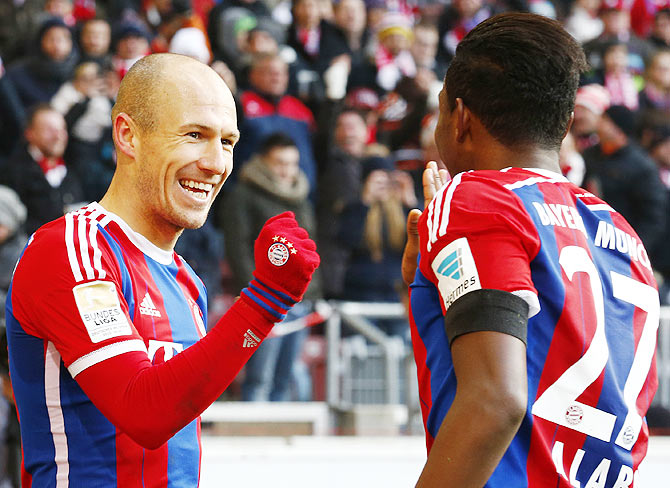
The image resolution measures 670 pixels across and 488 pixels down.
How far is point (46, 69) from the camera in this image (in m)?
9.05

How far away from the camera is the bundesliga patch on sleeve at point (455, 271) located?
6.59 ft

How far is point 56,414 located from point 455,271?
1.09 meters

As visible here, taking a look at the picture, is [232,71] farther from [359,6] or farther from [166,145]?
[166,145]

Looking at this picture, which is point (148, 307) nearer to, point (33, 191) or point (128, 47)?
Answer: point (33, 191)

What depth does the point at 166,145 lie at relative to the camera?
102 inches

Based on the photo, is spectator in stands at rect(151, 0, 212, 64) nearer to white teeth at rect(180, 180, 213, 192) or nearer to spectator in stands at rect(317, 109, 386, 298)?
spectator in stands at rect(317, 109, 386, 298)

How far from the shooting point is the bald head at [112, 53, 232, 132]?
2629 mm

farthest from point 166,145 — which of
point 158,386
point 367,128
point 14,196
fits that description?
point 367,128

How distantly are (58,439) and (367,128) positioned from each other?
24.5 ft

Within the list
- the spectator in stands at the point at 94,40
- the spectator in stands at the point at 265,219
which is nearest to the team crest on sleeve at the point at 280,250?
the spectator in stands at the point at 265,219

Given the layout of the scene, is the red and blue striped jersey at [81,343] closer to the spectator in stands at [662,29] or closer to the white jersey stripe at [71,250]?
the white jersey stripe at [71,250]

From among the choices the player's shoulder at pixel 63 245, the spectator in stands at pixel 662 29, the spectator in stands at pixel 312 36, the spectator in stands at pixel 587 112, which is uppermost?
the spectator in stands at pixel 662 29

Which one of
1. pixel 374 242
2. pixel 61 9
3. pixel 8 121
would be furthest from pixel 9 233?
pixel 61 9

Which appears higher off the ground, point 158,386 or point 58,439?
point 158,386
